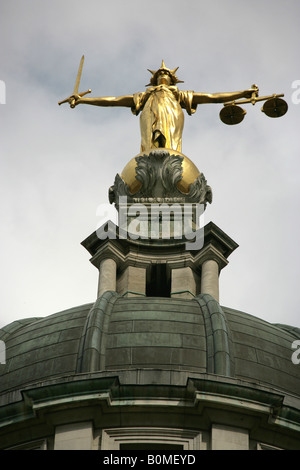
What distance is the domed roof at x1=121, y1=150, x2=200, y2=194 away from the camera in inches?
2985

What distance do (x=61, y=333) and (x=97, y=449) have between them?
7273mm

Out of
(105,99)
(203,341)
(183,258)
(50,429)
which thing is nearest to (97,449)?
(50,429)

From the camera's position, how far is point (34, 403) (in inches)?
2317

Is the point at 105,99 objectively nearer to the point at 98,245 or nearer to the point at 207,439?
the point at 98,245

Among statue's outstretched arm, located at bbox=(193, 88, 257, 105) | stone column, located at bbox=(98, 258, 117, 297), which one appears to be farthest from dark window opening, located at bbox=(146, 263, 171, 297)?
statue's outstretched arm, located at bbox=(193, 88, 257, 105)

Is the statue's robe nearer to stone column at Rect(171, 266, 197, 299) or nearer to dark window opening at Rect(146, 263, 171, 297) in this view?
dark window opening at Rect(146, 263, 171, 297)

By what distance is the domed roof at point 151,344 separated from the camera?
61.8 meters

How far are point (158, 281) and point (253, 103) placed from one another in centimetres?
927

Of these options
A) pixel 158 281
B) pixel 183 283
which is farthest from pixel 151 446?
pixel 158 281

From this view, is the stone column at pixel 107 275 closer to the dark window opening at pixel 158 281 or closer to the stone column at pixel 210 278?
the dark window opening at pixel 158 281

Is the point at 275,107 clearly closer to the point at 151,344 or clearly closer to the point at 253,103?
the point at 253,103

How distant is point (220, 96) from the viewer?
78688 millimetres

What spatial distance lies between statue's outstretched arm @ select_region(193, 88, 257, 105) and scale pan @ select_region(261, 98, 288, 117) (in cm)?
486
